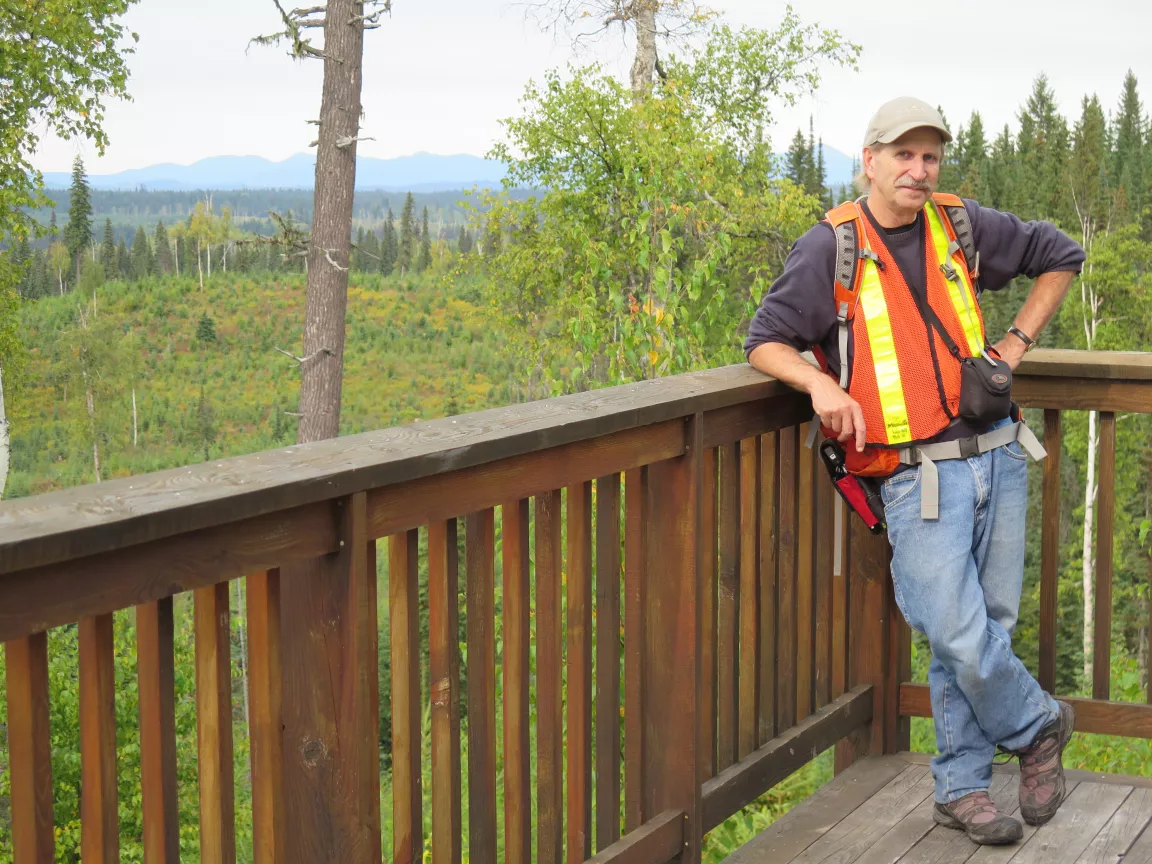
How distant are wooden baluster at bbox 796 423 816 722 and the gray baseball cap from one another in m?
0.72

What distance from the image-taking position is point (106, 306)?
6178 cm

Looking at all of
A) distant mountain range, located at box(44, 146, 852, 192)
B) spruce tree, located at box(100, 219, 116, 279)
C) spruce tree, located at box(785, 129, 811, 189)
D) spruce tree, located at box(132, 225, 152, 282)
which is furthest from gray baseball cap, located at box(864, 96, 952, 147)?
spruce tree, located at box(132, 225, 152, 282)

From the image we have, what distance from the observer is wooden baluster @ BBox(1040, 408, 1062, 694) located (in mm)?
3293

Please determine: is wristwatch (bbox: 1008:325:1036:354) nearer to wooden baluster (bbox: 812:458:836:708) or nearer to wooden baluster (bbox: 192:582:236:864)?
wooden baluster (bbox: 812:458:836:708)

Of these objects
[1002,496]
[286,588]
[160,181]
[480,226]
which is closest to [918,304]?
[1002,496]

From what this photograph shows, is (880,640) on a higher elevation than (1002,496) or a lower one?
lower

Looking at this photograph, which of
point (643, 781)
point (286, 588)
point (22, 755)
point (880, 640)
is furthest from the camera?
point (880, 640)

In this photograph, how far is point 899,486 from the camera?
9.32 ft

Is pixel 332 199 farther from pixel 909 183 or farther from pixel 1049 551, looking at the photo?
pixel 909 183

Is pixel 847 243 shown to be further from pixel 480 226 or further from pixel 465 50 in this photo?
pixel 465 50

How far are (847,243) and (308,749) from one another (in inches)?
59.2

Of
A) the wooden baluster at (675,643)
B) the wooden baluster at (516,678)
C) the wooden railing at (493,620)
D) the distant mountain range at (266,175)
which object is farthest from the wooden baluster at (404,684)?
the distant mountain range at (266,175)

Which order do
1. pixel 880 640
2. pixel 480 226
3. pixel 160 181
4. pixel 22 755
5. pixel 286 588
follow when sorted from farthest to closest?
pixel 160 181
pixel 480 226
pixel 880 640
pixel 286 588
pixel 22 755

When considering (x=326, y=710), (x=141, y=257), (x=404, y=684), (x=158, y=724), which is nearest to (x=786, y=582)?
(x=404, y=684)
